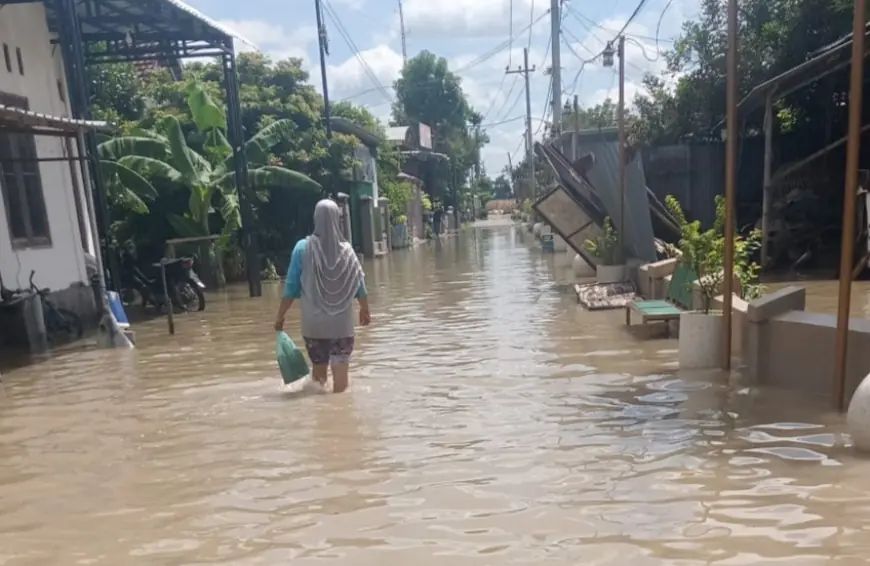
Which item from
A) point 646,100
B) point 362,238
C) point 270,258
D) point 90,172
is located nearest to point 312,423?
point 90,172

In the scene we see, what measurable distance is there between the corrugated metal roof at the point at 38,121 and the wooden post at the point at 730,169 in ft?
22.6

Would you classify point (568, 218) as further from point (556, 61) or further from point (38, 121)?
point (556, 61)

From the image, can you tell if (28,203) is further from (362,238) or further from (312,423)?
(362,238)

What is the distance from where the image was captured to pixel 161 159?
57.3 feet

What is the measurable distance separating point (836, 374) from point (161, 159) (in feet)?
50.6

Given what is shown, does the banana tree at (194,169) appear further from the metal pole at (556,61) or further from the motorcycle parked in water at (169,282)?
the metal pole at (556,61)

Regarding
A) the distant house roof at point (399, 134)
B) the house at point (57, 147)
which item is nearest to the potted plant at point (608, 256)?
the house at point (57, 147)

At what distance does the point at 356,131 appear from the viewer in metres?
29.8

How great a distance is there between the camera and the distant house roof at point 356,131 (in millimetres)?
28750

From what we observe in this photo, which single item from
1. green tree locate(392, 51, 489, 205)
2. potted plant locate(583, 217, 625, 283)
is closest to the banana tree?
potted plant locate(583, 217, 625, 283)

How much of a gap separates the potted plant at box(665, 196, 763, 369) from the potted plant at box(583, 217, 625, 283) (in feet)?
15.3

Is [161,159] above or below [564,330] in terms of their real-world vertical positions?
above

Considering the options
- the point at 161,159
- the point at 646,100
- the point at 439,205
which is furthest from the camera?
the point at 439,205

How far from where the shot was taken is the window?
10.6m
